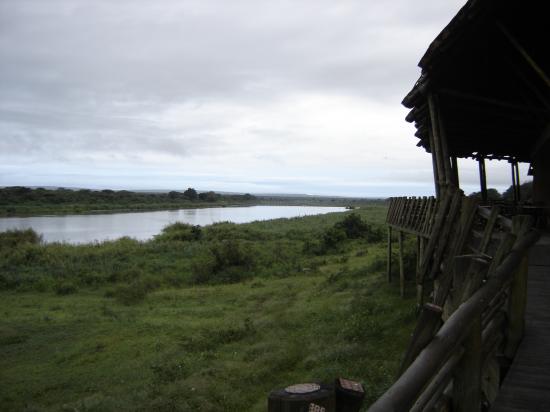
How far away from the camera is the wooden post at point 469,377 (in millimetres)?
2699

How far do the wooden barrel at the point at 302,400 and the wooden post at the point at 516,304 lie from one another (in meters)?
2.65

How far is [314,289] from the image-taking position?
1659 centimetres

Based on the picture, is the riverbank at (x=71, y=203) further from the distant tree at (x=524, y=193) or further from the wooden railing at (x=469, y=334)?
the wooden railing at (x=469, y=334)

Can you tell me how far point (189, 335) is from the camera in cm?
1195

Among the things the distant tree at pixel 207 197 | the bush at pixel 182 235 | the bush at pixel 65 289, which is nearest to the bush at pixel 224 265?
the bush at pixel 65 289

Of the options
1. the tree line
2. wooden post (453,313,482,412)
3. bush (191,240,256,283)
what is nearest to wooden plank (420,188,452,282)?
wooden post (453,313,482,412)

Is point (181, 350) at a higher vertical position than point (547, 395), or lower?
lower

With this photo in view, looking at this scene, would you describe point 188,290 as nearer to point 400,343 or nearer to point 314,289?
point 314,289

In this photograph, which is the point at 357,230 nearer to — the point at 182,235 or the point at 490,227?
the point at 182,235

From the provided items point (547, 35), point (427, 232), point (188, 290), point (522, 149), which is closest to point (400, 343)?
point (427, 232)

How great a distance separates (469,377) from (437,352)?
92cm

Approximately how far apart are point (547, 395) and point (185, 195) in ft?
409

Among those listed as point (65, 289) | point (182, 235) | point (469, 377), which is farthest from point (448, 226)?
point (182, 235)

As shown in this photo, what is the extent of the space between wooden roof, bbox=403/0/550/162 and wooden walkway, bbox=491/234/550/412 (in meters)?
3.32
